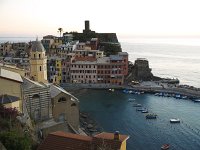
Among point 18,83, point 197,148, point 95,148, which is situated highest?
point 18,83

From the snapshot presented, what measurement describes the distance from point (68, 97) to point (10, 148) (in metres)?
20.6

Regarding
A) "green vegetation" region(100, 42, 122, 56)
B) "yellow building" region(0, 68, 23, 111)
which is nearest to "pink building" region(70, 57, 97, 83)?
"green vegetation" region(100, 42, 122, 56)

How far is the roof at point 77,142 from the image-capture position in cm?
2249

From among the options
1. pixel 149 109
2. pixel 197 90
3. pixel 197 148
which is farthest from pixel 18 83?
pixel 197 90

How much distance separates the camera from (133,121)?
53906 mm

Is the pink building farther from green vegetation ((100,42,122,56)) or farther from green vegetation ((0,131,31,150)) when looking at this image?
green vegetation ((0,131,31,150))

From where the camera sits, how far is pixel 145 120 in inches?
2154

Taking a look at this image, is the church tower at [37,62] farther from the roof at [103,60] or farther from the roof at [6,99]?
the roof at [103,60]

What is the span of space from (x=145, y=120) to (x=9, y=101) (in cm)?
2873

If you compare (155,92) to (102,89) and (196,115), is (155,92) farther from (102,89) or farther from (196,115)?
(196,115)

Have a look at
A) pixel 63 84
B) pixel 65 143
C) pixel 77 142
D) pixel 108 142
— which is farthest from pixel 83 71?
pixel 108 142

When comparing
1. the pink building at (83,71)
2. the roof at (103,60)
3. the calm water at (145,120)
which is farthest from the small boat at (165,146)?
the roof at (103,60)

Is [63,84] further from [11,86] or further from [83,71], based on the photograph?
[11,86]

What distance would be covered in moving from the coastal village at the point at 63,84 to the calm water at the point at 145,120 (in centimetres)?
418
